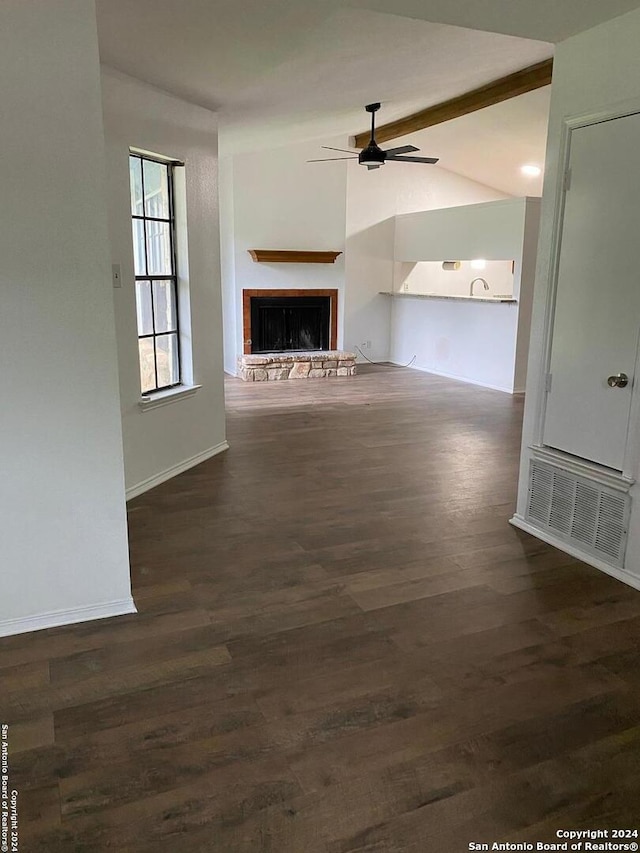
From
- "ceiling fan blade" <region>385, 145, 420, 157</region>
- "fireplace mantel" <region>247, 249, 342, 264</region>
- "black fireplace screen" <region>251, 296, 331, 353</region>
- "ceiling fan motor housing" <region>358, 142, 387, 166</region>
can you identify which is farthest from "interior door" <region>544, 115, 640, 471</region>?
"black fireplace screen" <region>251, 296, 331, 353</region>

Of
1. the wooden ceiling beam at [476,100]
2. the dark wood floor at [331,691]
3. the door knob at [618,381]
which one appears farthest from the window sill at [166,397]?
the wooden ceiling beam at [476,100]

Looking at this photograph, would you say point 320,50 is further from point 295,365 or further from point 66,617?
point 295,365

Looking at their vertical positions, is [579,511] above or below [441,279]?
below

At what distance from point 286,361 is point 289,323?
0.74 metres

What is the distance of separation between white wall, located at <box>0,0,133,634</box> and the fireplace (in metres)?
6.41

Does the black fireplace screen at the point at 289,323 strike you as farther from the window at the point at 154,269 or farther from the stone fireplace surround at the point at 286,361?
the window at the point at 154,269

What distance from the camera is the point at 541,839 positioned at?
1733 mm

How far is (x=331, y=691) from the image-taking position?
232 cm

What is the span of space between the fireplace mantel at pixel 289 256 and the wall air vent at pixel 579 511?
605cm

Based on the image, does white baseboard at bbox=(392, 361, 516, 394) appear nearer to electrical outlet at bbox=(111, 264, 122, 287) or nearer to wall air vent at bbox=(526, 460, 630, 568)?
wall air vent at bbox=(526, 460, 630, 568)

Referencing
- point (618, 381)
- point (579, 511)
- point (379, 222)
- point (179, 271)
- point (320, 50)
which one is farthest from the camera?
point (379, 222)

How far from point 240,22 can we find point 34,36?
4.02ft

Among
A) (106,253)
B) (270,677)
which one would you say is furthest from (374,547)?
(106,253)

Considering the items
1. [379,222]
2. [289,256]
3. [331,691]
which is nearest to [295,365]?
[289,256]
